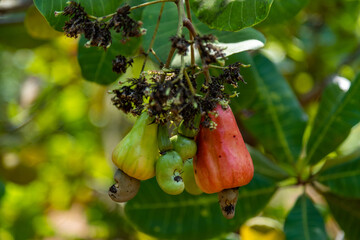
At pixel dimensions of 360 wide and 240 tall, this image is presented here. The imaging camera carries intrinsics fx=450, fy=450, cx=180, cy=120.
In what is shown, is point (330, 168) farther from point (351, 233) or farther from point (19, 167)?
point (19, 167)

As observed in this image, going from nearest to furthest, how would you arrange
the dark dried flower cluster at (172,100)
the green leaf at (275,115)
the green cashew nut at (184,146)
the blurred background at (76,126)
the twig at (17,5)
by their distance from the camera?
the dark dried flower cluster at (172,100), the green cashew nut at (184,146), the green leaf at (275,115), the twig at (17,5), the blurred background at (76,126)

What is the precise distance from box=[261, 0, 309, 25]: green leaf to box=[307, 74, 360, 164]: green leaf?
32 centimetres

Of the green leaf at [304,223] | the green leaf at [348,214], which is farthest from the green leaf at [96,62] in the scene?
the green leaf at [348,214]

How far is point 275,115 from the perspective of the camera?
1.75m

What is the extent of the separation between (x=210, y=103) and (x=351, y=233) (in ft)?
3.38

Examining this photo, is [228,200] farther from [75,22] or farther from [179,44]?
[75,22]

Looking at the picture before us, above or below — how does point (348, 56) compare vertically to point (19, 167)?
above

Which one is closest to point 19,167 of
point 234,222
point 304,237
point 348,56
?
point 234,222

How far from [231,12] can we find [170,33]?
12.6 inches

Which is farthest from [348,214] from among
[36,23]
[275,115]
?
[36,23]

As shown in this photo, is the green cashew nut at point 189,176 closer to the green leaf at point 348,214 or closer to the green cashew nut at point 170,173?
the green cashew nut at point 170,173

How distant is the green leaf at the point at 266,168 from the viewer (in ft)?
5.57

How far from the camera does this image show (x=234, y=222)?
1654 millimetres

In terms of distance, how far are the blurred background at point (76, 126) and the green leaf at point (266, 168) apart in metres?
0.83
